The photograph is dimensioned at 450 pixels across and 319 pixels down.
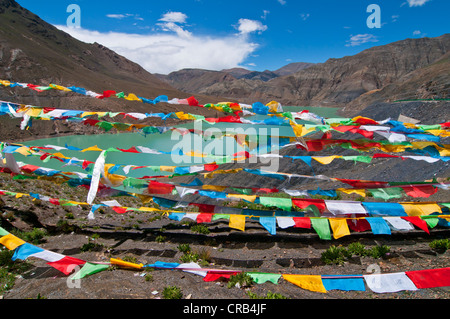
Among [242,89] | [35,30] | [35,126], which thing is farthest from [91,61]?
[35,126]

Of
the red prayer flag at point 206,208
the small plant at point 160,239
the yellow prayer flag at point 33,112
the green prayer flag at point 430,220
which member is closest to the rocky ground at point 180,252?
the small plant at point 160,239

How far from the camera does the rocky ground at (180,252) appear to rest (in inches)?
170

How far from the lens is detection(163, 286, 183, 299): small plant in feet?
13.6

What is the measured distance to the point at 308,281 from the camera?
4.50m

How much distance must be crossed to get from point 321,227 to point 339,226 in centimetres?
38

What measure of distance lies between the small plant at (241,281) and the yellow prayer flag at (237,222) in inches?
45.6

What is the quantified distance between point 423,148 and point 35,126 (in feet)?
170

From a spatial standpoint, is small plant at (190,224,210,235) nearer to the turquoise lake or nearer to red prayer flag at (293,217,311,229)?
red prayer flag at (293,217,311,229)

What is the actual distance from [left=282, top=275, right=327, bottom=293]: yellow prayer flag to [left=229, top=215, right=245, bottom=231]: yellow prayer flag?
4.55 ft

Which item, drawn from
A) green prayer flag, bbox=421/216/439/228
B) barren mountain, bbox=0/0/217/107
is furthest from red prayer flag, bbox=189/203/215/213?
barren mountain, bbox=0/0/217/107

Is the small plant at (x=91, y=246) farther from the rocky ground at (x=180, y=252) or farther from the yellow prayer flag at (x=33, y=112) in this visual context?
the yellow prayer flag at (x=33, y=112)

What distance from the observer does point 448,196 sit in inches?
291

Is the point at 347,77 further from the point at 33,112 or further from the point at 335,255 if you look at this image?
the point at 33,112
